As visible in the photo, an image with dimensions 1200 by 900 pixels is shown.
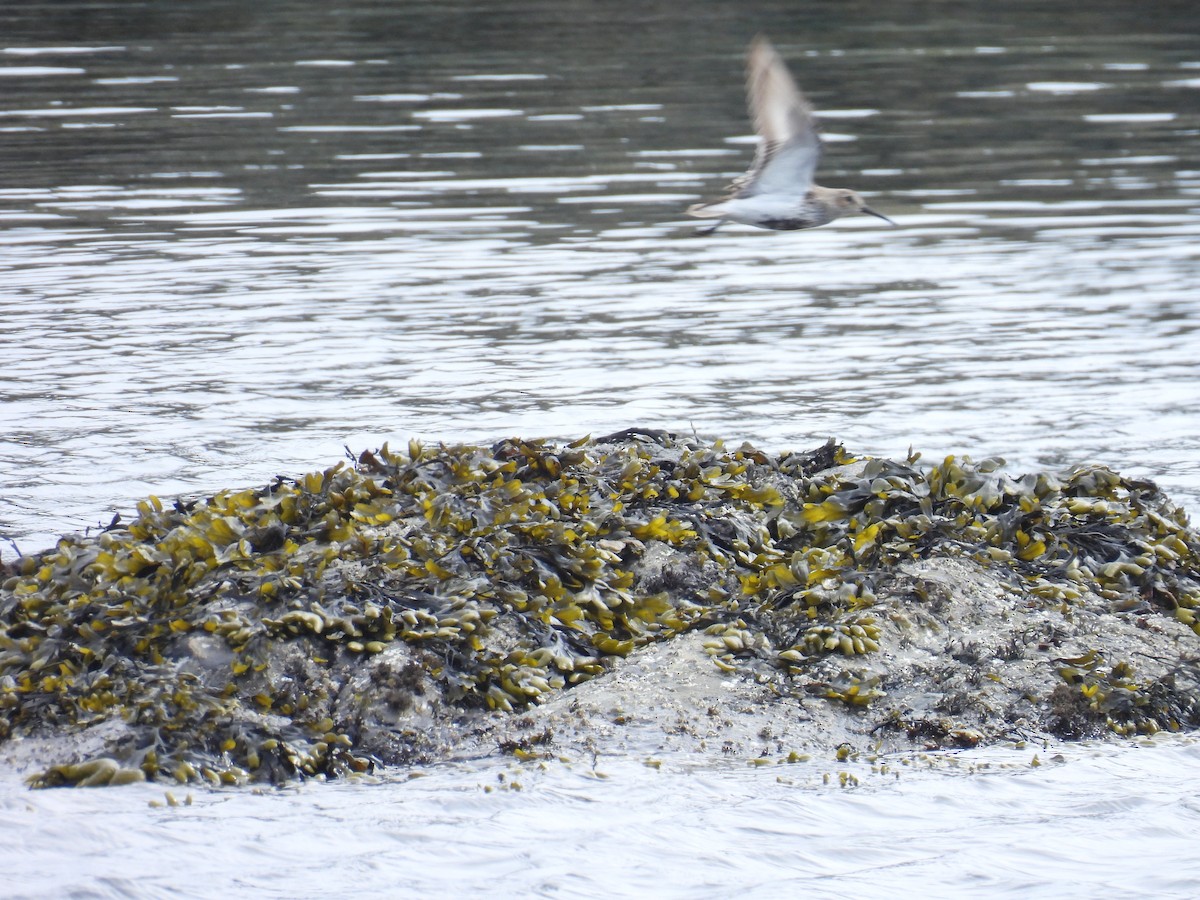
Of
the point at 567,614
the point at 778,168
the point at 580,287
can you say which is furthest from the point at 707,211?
the point at 580,287

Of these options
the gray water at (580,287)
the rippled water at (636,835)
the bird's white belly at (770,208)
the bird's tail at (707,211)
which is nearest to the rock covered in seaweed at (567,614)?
the rippled water at (636,835)

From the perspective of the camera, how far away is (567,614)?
18.6ft

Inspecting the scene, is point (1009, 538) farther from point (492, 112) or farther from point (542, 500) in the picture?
point (492, 112)

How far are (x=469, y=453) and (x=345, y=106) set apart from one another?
54.9ft

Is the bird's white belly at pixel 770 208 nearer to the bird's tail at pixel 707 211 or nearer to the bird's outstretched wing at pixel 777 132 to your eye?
the bird's outstretched wing at pixel 777 132

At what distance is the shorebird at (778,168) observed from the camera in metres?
7.03

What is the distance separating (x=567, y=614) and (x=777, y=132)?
8.73 ft

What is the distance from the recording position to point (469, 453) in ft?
21.6

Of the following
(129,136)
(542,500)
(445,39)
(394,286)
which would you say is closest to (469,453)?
(542,500)

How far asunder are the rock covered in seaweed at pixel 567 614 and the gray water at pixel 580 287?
316 millimetres

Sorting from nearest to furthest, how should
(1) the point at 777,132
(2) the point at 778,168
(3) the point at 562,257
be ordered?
(1) the point at 777,132 → (2) the point at 778,168 → (3) the point at 562,257

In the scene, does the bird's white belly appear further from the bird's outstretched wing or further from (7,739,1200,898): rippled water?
(7,739,1200,898): rippled water

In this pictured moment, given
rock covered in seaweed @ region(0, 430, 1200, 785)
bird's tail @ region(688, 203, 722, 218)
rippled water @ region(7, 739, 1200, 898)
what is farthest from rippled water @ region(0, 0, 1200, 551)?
rippled water @ region(7, 739, 1200, 898)

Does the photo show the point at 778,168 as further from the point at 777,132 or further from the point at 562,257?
the point at 562,257
